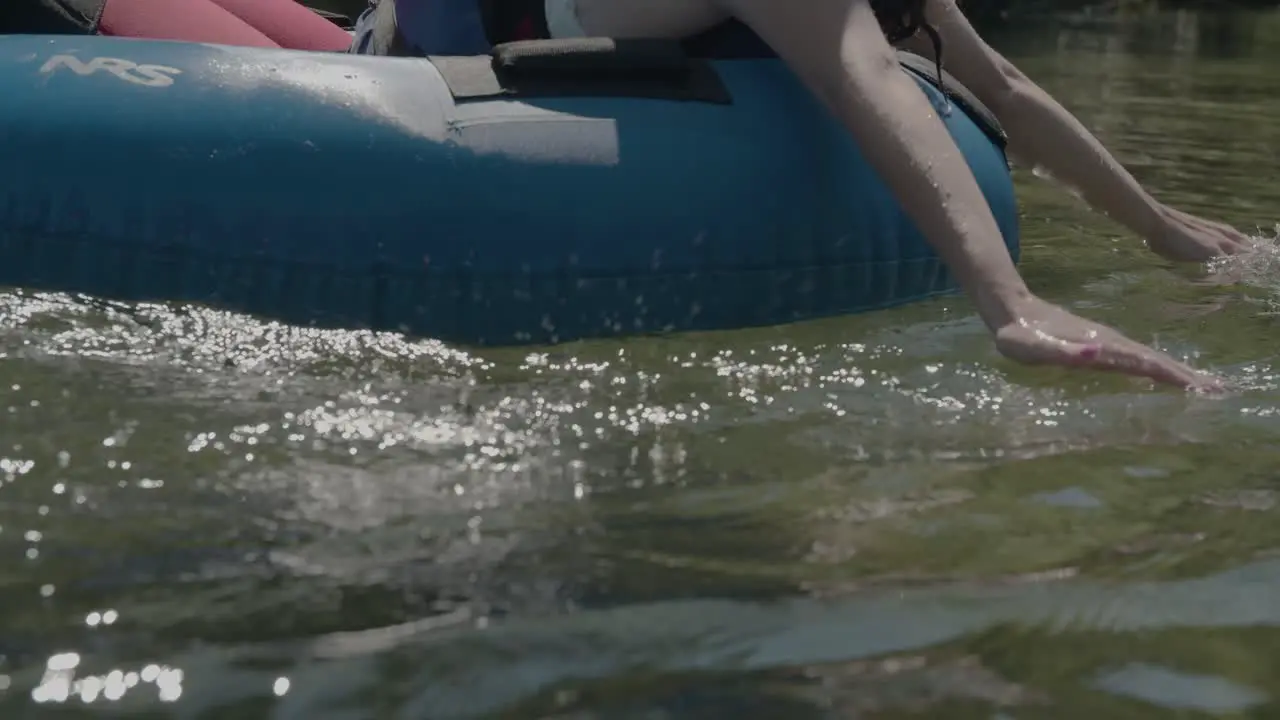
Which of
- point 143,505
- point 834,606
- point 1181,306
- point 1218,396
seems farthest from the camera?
point 1181,306

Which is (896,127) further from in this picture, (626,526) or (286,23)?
(286,23)

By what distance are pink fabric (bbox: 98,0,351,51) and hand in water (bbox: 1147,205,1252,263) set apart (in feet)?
6.30

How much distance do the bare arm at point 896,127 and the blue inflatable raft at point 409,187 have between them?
15 centimetres

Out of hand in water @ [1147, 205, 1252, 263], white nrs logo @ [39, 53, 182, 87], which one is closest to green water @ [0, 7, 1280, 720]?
white nrs logo @ [39, 53, 182, 87]

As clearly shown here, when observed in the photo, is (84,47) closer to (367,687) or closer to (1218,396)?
(367,687)

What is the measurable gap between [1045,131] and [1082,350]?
4.07 ft

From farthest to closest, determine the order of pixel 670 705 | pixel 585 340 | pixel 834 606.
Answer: pixel 585 340, pixel 834 606, pixel 670 705

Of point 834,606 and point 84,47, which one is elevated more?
point 84,47

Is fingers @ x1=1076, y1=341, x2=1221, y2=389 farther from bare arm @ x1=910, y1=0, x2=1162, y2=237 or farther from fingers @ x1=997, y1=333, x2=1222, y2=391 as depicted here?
bare arm @ x1=910, y1=0, x2=1162, y2=237

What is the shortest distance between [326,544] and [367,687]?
335 mm

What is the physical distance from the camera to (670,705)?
1.38 meters

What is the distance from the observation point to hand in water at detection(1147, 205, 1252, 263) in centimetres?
335

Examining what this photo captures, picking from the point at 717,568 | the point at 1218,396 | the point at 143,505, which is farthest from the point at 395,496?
the point at 1218,396

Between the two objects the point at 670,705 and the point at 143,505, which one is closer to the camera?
the point at 670,705
